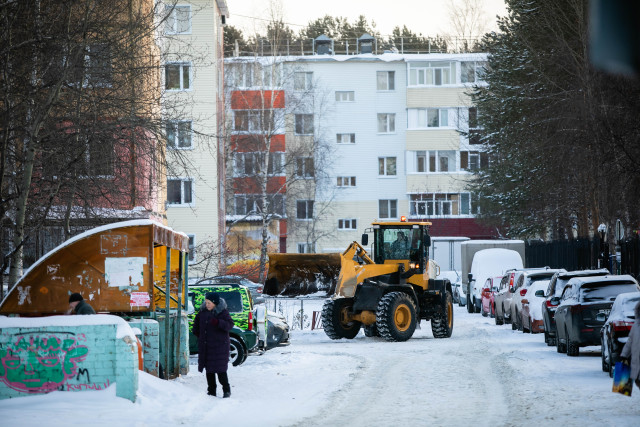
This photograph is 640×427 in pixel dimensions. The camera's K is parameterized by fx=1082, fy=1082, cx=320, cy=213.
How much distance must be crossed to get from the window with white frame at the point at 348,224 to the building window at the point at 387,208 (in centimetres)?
179

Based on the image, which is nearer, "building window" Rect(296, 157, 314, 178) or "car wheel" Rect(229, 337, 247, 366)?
"car wheel" Rect(229, 337, 247, 366)

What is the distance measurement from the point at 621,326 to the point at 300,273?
21.1 m

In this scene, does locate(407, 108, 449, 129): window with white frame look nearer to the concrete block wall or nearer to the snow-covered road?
the snow-covered road

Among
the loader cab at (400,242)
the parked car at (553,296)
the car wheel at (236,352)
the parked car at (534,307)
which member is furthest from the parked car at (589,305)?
the loader cab at (400,242)

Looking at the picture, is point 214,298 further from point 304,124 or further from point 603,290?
point 304,124

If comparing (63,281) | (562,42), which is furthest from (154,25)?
(562,42)

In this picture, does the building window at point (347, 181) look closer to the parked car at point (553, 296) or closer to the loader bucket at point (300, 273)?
the loader bucket at point (300, 273)

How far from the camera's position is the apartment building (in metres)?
72.9

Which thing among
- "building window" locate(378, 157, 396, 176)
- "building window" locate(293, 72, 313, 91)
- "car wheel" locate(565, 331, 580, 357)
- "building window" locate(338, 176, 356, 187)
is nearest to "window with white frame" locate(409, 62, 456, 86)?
"building window" locate(378, 157, 396, 176)

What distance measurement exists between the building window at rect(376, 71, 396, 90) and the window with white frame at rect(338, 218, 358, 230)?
9230 mm

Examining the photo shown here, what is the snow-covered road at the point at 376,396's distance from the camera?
→ 39.6ft

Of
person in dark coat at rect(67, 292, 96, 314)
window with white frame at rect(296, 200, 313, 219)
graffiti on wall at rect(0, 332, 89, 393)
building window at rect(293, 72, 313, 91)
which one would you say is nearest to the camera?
graffiti on wall at rect(0, 332, 89, 393)

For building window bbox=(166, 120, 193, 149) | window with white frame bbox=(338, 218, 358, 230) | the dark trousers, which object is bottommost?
the dark trousers

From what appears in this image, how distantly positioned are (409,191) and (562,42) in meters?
37.5
